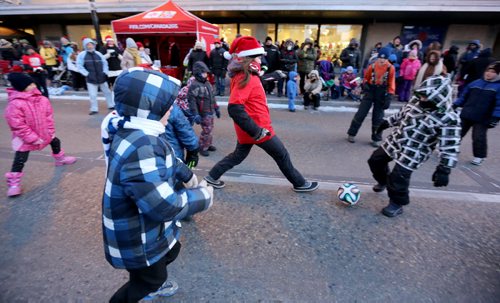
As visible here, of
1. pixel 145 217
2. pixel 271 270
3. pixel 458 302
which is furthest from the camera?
pixel 271 270

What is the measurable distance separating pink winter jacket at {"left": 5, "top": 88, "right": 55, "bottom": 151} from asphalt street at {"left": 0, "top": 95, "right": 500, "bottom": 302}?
66cm

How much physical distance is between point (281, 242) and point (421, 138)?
1.84 m

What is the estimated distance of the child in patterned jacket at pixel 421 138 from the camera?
2.81 m

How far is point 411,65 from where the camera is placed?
961cm

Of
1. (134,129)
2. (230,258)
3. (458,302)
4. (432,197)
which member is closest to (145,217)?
(134,129)

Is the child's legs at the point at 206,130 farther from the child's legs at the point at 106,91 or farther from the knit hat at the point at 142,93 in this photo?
the child's legs at the point at 106,91

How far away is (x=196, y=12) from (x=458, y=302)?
55.7ft

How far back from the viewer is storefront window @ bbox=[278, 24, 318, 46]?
1655 centimetres

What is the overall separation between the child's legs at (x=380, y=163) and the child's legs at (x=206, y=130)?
2.81 meters

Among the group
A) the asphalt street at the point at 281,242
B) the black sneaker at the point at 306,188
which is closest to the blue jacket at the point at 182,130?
the asphalt street at the point at 281,242

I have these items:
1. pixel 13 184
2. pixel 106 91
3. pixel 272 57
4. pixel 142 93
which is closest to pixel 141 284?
pixel 142 93

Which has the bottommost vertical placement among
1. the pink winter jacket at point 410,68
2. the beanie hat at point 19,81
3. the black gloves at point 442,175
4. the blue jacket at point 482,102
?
the black gloves at point 442,175

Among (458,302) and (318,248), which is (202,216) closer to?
(318,248)

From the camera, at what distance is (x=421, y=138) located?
3.03 m
